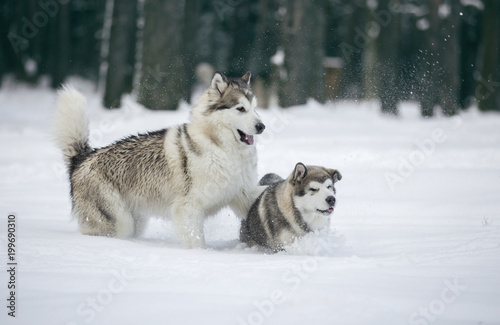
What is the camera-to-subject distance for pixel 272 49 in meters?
22.8

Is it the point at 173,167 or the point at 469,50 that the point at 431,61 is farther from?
the point at 173,167

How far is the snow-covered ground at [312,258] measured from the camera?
143 inches

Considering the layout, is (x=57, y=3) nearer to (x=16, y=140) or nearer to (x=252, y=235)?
(x=16, y=140)

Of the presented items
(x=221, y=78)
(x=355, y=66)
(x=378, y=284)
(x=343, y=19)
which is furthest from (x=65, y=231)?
(x=343, y=19)

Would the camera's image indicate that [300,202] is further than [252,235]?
No

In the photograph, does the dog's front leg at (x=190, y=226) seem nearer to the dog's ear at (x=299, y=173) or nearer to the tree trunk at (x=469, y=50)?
the dog's ear at (x=299, y=173)

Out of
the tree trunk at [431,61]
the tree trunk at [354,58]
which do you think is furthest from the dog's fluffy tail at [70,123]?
the tree trunk at [354,58]

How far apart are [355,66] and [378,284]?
79.9 ft

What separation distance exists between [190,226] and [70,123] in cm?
189

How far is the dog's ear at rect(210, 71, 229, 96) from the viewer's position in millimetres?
6124

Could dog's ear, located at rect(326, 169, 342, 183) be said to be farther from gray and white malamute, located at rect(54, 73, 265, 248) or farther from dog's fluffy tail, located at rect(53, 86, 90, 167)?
dog's fluffy tail, located at rect(53, 86, 90, 167)

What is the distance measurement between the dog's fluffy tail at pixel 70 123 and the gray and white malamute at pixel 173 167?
0.04ft

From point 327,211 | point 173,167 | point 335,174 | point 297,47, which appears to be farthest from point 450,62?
point 173,167

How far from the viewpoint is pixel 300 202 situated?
19.5 feet
